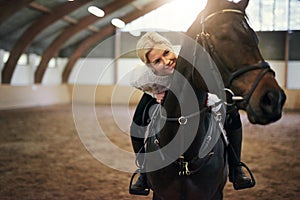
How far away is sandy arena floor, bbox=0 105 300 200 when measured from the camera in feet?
11.9

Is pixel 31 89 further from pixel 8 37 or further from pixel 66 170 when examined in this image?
pixel 66 170

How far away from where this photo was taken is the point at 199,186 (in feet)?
5.74

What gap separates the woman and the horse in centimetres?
13

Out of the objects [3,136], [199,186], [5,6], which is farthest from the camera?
[5,6]

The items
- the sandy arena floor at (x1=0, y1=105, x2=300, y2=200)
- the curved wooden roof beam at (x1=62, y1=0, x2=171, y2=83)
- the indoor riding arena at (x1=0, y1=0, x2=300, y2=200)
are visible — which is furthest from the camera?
the curved wooden roof beam at (x1=62, y1=0, x2=171, y2=83)

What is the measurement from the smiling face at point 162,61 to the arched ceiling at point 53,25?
856cm

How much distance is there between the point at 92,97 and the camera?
1561 centimetres

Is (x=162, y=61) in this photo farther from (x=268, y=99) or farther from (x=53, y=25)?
(x=53, y=25)

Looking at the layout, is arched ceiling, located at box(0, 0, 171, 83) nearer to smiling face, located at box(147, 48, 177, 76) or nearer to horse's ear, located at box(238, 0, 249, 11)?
smiling face, located at box(147, 48, 177, 76)

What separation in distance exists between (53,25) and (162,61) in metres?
12.4

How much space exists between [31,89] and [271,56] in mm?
9146

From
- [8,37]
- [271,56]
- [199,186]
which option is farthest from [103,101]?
[199,186]

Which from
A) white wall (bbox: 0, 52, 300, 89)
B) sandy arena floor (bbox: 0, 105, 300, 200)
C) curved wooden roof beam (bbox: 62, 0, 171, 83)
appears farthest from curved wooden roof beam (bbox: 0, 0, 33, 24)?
curved wooden roof beam (bbox: 62, 0, 171, 83)

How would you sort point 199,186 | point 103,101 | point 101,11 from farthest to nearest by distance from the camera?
point 103,101
point 101,11
point 199,186
